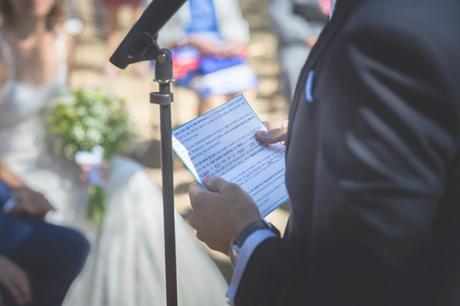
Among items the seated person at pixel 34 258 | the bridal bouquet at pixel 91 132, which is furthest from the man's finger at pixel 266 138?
the bridal bouquet at pixel 91 132

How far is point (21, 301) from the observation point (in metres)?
1.77

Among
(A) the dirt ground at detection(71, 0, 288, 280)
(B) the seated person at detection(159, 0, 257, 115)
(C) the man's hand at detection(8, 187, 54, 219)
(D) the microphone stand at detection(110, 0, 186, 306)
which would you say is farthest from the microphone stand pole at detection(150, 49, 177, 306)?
(B) the seated person at detection(159, 0, 257, 115)

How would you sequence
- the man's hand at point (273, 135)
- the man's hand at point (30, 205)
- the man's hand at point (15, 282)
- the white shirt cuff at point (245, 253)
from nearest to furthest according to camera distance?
the white shirt cuff at point (245, 253), the man's hand at point (273, 135), the man's hand at point (15, 282), the man's hand at point (30, 205)

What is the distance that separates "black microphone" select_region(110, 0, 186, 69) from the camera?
116 centimetres

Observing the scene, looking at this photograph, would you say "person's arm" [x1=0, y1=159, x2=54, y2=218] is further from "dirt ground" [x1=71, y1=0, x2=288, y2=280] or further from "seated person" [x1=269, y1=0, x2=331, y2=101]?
"seated person" [x1=269, y1=0, x2=331, y2=101]

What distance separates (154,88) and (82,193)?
2.16 m

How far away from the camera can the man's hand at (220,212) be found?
3.64 feet

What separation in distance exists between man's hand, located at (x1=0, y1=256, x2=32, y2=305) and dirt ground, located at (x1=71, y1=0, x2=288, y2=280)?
4.76 feet

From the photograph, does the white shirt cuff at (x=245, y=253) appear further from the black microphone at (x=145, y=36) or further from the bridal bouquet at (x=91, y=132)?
the bridal bouquet at (x=91, y=132)

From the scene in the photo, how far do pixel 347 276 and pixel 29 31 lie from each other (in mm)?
2759

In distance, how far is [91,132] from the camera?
10.1 feet

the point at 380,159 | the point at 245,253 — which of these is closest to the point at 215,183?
the point at 245,253

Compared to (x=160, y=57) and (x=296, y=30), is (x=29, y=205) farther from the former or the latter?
(x=296, y=30)

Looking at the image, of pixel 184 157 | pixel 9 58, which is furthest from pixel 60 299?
pixel 9 58
